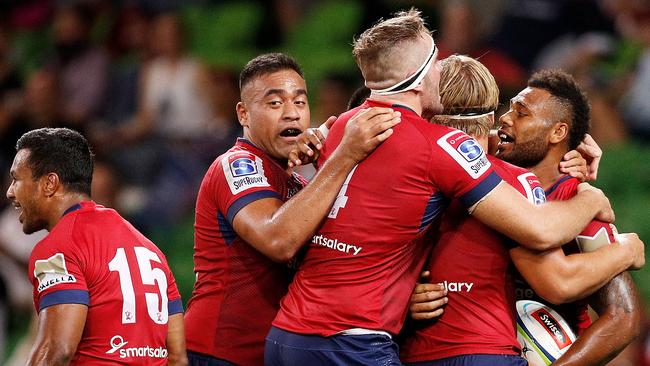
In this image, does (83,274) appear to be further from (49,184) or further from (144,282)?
(49,184)

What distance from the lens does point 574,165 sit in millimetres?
5012

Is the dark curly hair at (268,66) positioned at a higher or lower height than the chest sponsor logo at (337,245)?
higher

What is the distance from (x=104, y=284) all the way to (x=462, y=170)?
67.8 inches

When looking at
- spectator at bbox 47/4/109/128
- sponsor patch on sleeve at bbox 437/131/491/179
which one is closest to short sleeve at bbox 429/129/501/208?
sponsor patch on sleeve at bbox 437/131/491/179

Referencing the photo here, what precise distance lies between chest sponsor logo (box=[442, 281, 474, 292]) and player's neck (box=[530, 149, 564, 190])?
30.5 inches

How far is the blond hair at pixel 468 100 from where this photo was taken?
4.69 meters

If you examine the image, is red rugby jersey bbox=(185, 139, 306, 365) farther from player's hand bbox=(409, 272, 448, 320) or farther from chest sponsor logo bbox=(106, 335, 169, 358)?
player's hand bbox=(409, 272, 448, 320)

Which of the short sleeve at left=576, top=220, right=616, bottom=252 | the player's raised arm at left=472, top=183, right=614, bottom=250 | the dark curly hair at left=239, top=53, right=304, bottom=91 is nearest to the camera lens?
the player's raised arm at left=472, top=183, right=614, bottom=250

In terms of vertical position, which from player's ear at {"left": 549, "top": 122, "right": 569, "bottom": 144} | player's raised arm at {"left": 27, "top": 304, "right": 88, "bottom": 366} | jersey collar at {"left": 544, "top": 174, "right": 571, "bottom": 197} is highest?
player's ear at {"left": 549, "top": 122, "right": 569, "bottom": 144}

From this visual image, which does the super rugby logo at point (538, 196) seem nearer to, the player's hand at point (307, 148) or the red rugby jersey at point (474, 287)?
the red rugby jersey at point (474, 287)

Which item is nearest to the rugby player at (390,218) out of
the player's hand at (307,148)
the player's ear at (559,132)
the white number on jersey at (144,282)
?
the player's hand at (307,148)

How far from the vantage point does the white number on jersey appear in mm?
4816

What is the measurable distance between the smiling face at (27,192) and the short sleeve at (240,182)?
0.85m

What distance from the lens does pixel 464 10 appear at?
417 inches
